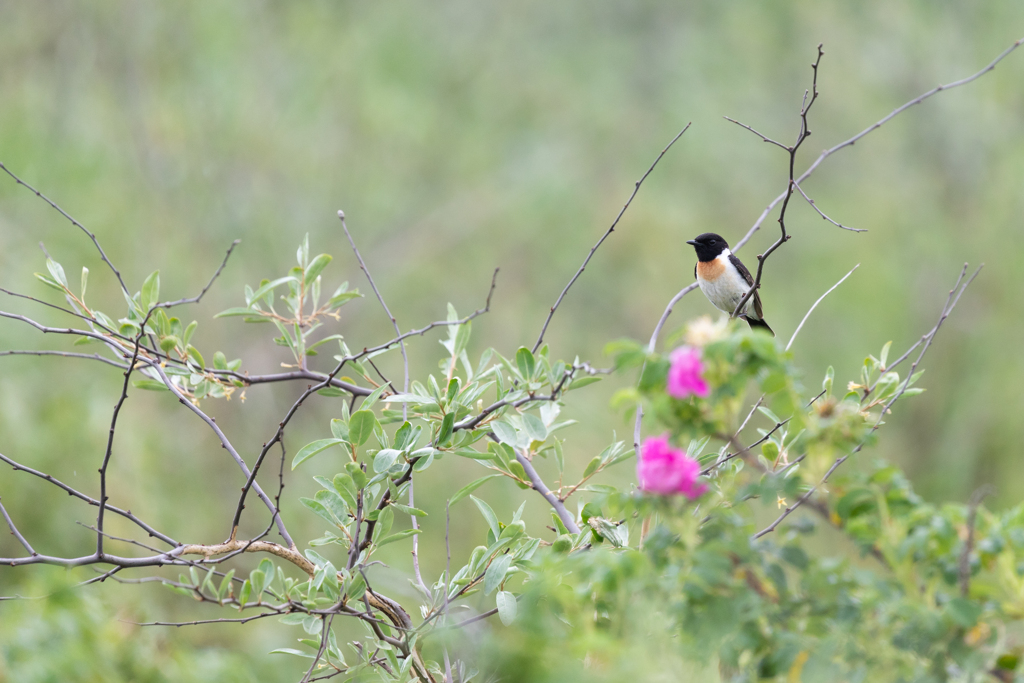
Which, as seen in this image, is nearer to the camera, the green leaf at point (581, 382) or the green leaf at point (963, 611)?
the green leaf at point (963, 611)

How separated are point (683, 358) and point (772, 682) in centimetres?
56

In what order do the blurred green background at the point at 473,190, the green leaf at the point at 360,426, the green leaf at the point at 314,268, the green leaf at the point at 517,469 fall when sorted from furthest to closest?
the blurred green background at the point at 473,190, the green leaf at the point at 314,268, the green leaf at the point at 517,469, the green leaf at the point at 360,426

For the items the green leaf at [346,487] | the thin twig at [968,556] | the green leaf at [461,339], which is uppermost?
the green leaf at [461,339]

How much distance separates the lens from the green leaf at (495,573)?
6.78ft

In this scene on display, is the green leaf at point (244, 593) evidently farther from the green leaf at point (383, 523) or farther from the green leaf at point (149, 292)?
the green leaf at point (149, 292)

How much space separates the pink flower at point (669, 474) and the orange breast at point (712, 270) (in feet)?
11.2

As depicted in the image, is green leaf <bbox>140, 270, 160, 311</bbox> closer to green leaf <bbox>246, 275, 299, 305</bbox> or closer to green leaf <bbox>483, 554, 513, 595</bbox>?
green leaf <bbox>246, 275, 299, 305</bbox>

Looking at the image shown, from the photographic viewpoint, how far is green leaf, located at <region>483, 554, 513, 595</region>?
2.07 metres

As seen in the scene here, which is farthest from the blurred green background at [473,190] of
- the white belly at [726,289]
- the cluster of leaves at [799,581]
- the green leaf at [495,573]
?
the cluster of leaves at [799,581]

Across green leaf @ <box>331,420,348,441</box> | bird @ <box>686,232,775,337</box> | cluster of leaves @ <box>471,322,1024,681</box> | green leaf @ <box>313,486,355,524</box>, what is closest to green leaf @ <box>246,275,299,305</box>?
green leaf @ <box>331,420,348,441</box>

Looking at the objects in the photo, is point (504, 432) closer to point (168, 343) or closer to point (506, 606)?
point (506, 606)

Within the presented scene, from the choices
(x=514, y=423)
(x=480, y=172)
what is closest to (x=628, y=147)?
(x=480, y=172)

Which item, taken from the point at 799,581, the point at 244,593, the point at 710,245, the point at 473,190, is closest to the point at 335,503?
the point at 244,593

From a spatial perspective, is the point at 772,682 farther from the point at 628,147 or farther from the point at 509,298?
the point at 628,147
